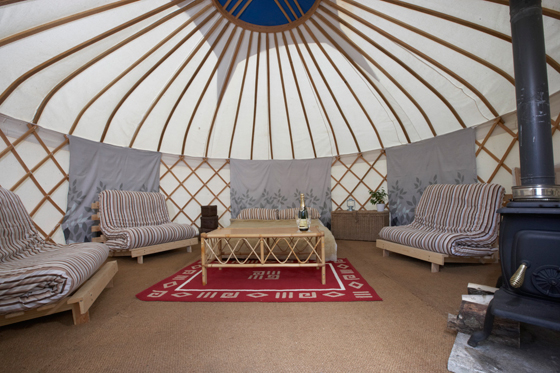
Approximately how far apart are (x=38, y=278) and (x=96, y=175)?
2.69 meters

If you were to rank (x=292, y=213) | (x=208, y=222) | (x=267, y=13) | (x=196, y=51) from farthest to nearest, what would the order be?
(x=292, y=213) → (x=208, y=222) → (x=196, y=51) → (x=267, y=13)

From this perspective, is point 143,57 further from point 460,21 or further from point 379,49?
point 460,21

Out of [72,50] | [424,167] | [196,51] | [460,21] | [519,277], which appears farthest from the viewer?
[424,167]

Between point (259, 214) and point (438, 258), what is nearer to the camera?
point (438, 258)

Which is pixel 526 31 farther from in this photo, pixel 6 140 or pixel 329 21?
pixel 6 140

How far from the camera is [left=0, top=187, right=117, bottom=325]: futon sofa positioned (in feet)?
4.01

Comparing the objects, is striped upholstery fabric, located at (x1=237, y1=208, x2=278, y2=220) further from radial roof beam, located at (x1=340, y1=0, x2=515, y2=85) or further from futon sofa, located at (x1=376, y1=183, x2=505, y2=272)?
radial roof beam, located at (x1=340, y1=0, x2=515, y2=85)

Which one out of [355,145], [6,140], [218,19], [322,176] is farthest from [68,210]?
[355,145]

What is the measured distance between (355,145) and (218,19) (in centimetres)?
279

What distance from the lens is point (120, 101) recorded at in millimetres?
3258

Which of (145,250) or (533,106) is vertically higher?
(533,106)

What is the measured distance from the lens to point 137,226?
3.36 m

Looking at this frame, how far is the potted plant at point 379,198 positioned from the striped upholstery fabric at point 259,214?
1.63 m

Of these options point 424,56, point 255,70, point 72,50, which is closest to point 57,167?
point 72,50
